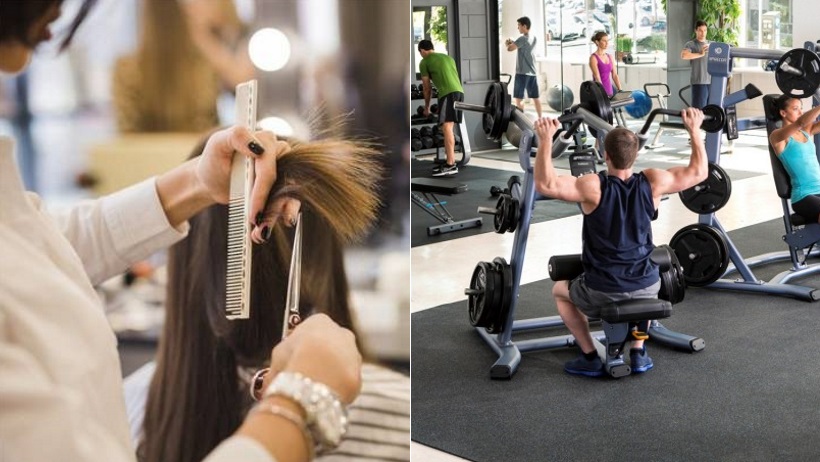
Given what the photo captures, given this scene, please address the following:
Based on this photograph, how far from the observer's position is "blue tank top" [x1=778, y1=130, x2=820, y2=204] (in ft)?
17.3

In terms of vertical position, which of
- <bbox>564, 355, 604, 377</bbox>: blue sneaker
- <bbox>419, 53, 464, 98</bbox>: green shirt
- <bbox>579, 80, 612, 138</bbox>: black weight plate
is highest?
<bbox>419, 53, 464, 98</bbox>: green shirt

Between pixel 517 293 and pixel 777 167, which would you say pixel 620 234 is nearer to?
pixel 517 293

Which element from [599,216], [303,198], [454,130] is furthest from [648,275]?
[454,130]

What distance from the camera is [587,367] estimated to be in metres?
4.15

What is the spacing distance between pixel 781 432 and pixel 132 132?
8.95ft

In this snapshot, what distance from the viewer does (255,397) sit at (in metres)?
1.72

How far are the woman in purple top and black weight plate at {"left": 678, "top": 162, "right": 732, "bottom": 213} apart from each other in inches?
212

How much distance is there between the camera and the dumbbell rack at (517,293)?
169 inches

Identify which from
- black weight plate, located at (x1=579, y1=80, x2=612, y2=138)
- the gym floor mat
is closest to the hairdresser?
the gym floor mat

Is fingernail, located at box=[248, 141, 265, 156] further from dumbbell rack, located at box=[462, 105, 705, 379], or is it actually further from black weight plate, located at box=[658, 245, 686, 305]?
black weight plate, located at box=[658, 245, 686, 305]

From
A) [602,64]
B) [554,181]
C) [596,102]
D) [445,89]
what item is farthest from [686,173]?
[602,64]

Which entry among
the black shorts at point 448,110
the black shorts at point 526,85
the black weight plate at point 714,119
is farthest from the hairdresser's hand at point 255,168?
the black shorts at point 526,85

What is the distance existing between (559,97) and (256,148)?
30.9 feet

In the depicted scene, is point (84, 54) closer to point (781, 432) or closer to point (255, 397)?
point (255, 397)
